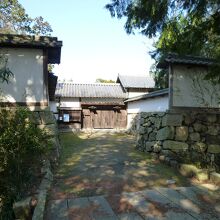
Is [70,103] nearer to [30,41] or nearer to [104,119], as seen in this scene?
[104,119]

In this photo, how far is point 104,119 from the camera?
24.4 meters

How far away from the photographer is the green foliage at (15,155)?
19.1ft

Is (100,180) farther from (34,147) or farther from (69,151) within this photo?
(69,151)

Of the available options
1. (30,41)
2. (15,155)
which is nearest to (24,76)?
(30,41)

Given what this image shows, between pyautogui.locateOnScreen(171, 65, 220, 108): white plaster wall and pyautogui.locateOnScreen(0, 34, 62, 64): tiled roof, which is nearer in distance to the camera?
pyautogui.locateOnScreen(0, 34, 62, 64): tiled roof

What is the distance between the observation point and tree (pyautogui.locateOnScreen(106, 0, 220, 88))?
7.02 m

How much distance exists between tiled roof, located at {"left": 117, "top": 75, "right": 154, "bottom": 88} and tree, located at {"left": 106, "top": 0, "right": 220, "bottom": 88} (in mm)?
16724

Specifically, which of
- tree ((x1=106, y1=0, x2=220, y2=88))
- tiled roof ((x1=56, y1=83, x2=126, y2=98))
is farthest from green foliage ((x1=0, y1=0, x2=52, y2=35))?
tree ((x1=106, y1=0, x2=220, y2=88))

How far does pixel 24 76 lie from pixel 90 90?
16.3 m

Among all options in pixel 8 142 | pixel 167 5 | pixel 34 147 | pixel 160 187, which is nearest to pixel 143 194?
pixel 160 187

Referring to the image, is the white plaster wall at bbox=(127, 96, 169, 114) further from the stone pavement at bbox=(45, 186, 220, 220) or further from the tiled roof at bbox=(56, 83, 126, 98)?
the stone pavement at bbox=(45, 186, 220, 220)

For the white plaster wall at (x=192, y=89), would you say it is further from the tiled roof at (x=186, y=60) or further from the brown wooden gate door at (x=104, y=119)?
the brown wooden gate door at (x=104, y=119)

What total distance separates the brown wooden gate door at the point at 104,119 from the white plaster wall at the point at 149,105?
1.09 m

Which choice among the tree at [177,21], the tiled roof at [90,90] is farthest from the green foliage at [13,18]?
the tree at [177,21]
